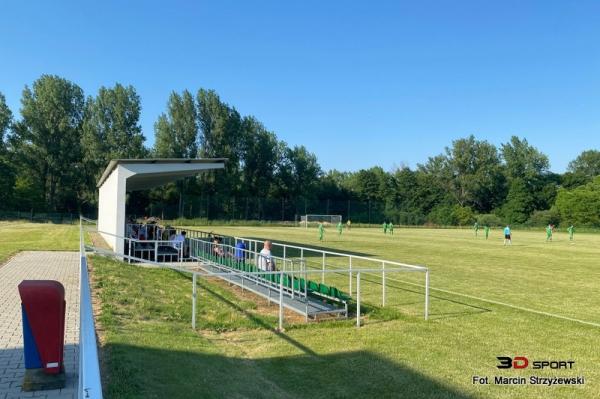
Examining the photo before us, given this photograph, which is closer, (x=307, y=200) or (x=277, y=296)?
(x=277, y=296)

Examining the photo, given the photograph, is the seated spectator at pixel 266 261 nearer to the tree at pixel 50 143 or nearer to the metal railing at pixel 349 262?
the metal railing at pixel 349 262

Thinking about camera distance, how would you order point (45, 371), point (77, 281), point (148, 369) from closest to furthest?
point (45, 371) < point (148, 369) < point (77, 281)

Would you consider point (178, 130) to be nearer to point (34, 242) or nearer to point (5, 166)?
point (5, 166)

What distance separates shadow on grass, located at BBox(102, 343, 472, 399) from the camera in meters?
5.29

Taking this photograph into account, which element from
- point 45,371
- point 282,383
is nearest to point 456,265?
point 282,383

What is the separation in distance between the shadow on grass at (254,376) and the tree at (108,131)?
205ft

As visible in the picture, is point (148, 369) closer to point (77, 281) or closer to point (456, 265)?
point (77, 281)

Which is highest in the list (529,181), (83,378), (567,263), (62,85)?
(62,85)

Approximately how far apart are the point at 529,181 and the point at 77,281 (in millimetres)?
102625

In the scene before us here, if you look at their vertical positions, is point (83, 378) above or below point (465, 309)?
above

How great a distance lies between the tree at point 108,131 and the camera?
2539 inches

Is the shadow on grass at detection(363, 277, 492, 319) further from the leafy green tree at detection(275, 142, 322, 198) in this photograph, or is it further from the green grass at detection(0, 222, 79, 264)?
the leafy green tree at detection(275, 142, 322, 198)

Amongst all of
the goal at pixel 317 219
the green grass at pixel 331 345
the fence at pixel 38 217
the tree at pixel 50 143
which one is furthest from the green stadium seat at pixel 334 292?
the goal at pixel 317 219

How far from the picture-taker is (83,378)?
6.50 feet
